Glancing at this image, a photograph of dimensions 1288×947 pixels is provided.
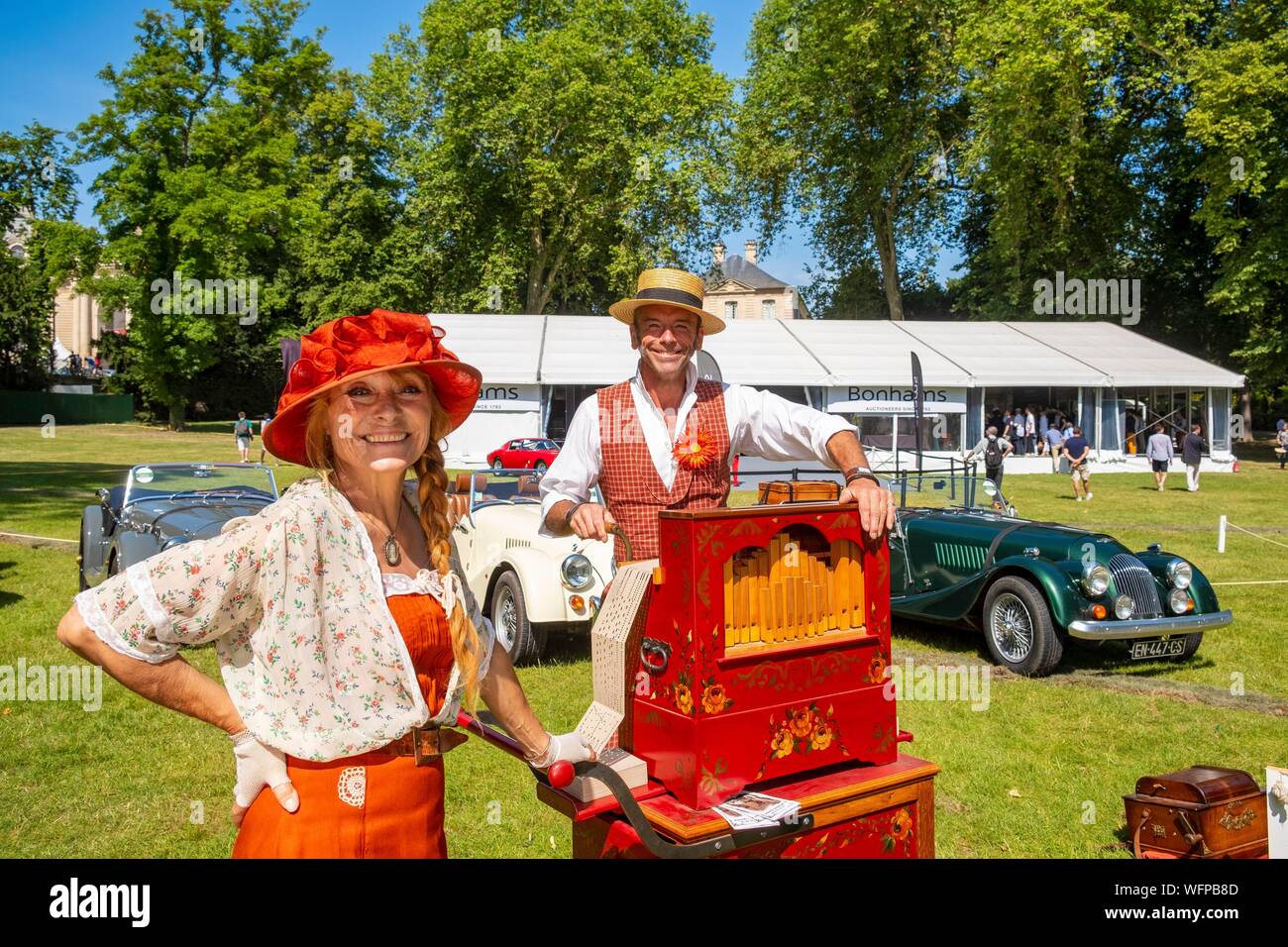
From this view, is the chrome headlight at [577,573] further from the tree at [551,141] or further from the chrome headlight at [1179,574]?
the tree at [551,141]

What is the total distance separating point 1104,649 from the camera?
7.53 meters

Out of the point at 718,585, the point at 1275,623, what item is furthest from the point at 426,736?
the point at 1275,623

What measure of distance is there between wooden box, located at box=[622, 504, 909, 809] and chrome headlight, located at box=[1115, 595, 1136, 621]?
4.98m

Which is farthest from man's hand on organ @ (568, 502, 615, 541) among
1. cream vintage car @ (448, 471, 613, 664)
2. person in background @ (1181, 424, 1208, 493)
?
person in background @ (1181, 424, 1208, 493)

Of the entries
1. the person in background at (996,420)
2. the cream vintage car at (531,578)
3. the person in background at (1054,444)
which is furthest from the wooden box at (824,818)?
the person in background at (996,420)

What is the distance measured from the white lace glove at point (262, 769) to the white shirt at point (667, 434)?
128cm

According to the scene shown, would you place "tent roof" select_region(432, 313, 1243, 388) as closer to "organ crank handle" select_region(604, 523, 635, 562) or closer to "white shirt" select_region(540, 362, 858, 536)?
"white shirt" select_region(540, 362, 858, 536)

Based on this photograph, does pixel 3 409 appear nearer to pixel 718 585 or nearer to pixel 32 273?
pixel 32 273

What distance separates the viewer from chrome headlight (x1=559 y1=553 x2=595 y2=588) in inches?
278

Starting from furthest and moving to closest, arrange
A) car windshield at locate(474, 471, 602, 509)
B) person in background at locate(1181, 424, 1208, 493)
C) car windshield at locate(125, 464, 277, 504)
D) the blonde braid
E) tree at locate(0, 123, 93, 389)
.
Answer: tree at locate(0, 123, 93, 389), person in background at locate(1181, 424, 1208, 493), car windshield at locate(125, 464, 277, 504), car windshield at locate(474, 471, 602, 509), the blonde braid

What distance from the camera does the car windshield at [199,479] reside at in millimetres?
9227

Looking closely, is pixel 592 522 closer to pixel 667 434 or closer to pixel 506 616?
pixel 667 434

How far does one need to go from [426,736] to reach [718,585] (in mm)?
749

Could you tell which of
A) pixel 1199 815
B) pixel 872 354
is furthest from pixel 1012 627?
pixel 872 354
